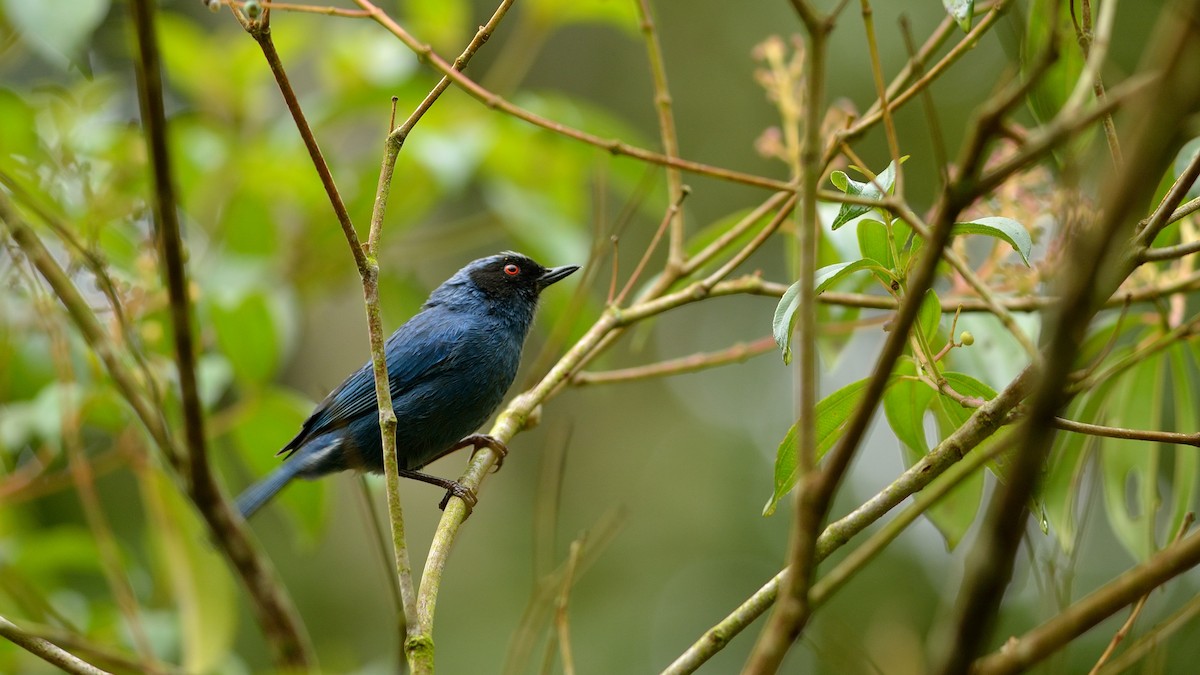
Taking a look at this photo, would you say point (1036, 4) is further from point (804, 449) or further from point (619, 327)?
point (804, 449)

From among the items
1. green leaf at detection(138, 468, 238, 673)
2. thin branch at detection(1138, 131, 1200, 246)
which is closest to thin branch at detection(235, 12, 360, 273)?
thin branch at detection(1138, 131, 1200, 246)

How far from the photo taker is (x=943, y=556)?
8.94 metres

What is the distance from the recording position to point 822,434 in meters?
2.48

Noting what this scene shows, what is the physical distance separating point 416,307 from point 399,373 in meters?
0.45

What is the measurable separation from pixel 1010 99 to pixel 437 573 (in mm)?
1709

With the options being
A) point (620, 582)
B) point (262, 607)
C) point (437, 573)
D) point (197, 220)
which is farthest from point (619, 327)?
point (620, 582)

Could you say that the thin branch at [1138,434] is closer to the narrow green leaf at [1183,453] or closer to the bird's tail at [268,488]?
the narrow green leaf at [1183,453]

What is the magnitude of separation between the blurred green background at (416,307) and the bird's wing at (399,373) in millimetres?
236

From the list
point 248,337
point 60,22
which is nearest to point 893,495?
point 60,22

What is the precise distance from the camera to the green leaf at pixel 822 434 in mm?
2324

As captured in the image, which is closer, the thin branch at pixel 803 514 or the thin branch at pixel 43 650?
the thin branch at pixel 803 514

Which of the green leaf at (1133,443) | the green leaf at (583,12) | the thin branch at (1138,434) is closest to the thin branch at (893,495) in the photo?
the thin branch at (1138,434)

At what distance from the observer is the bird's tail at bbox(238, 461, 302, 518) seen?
4.36m

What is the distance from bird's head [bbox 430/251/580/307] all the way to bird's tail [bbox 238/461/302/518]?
4.40ft
